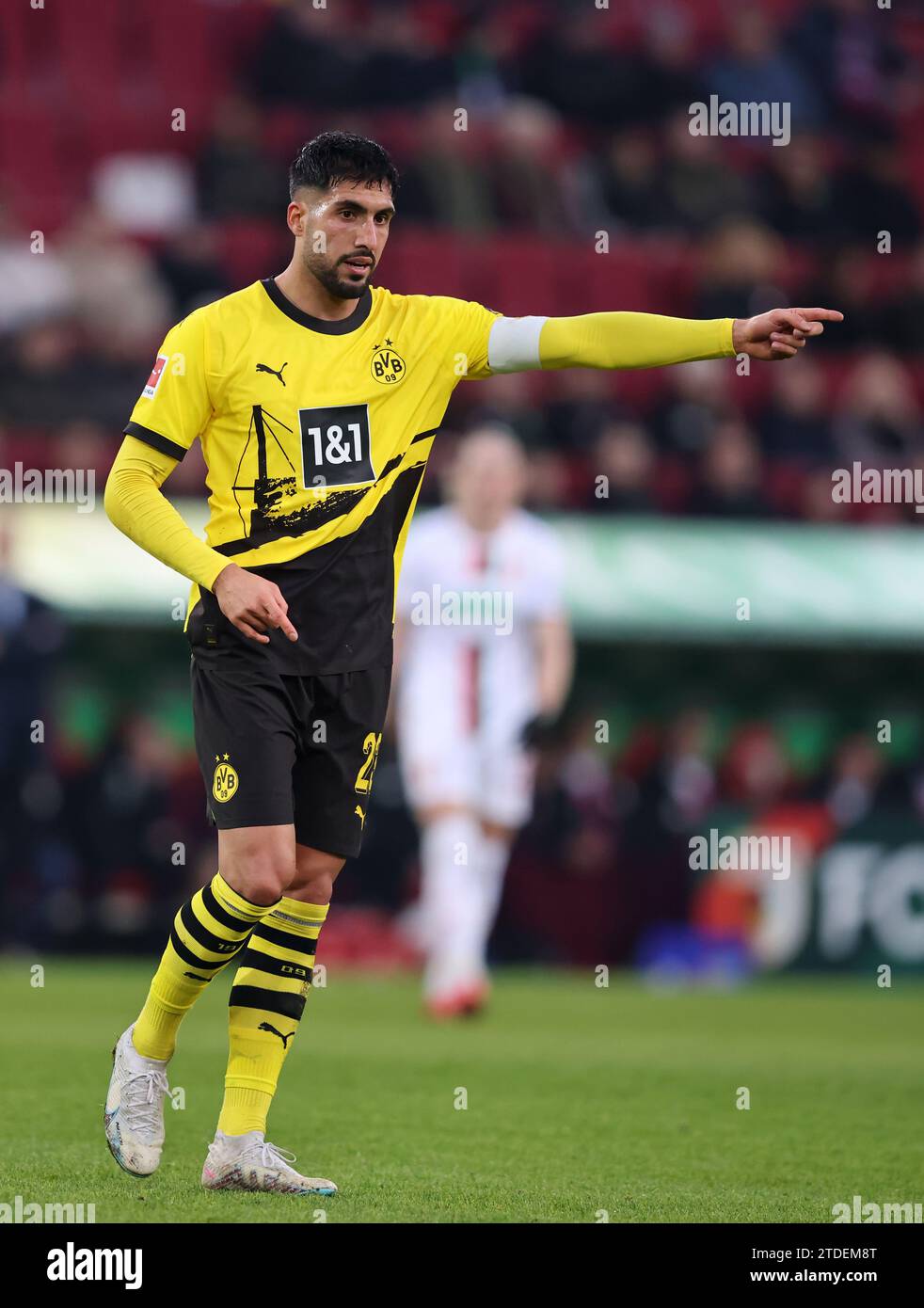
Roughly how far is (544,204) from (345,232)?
1157cm

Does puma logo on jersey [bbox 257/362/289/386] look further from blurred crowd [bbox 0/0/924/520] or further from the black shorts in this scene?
blurred crowd [bbox 0/0/924/520]

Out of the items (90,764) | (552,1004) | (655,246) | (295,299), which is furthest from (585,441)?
(295,299)

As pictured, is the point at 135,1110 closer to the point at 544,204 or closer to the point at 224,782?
the point at 224,782

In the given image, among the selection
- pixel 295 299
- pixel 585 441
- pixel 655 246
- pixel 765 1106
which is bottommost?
pixel 765 1106

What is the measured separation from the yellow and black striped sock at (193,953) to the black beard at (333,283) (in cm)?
149

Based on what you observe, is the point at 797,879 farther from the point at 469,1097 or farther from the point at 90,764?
the point at 469,1097

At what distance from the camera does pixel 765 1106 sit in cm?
714

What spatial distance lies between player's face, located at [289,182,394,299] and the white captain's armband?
0.43m

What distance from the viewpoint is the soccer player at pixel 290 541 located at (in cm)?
520

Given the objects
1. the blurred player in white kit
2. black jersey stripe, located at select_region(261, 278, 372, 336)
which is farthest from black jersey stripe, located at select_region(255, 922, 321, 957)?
the blurred player in white kit

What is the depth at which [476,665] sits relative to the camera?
10.6 metres

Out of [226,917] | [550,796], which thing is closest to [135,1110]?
[226,917]

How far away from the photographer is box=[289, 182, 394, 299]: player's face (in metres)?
5.29
